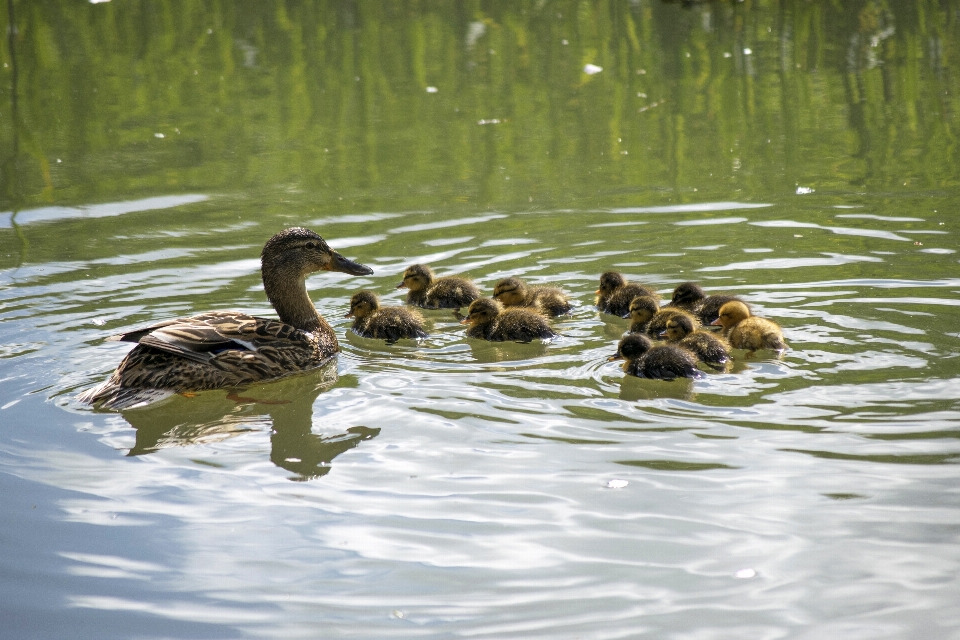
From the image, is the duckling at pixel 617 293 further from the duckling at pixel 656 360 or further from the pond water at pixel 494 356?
the duckling at pixel 656 360

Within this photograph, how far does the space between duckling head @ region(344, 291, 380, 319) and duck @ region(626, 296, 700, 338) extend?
1.41 metres

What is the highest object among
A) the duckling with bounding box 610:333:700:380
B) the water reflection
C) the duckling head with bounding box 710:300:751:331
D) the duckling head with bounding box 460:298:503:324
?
the duckling head with bounding box 460:298:503:324

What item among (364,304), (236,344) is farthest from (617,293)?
(236,344)

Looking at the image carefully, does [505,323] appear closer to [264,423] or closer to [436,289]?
[436,289]

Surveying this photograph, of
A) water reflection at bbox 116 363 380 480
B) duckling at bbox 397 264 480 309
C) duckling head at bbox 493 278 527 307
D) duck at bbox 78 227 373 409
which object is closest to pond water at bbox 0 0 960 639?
water reflection at bbox 116 363 380 480

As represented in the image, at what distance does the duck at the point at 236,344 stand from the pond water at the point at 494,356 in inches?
4.9

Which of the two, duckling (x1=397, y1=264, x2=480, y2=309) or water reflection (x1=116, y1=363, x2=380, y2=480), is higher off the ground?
duckling (x1=397, y1=264, x2=480, y2=309)

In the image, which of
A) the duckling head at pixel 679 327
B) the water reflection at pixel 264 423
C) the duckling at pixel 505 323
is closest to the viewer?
the water reflection at pixel 264 423

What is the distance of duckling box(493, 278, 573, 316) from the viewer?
6.09 metres

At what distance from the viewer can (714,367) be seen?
5.09 meters

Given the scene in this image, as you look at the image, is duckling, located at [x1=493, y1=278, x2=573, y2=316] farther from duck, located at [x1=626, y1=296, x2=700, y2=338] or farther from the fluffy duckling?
the fluffy duckling

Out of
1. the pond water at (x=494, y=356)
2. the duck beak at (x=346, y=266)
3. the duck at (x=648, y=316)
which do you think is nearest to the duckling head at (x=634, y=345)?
the pond water at (x=494, y=356)

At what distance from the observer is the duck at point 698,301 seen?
5777 millimetres

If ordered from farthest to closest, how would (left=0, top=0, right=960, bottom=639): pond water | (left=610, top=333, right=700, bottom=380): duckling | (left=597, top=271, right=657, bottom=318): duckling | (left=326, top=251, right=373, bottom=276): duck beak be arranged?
(left=326, top=251, right=373, bottom=276): duck beak < (left=597, top=271, right=657, bottom=318): duckling < (left=610, top=333, right=700, bottom=380): duckling < (left=0, top=0, right=960, bottom=639): pond water
